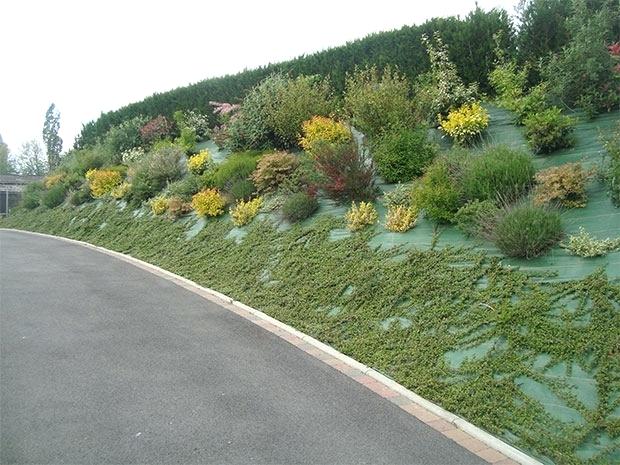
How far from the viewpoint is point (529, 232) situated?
A: 19.5 feet

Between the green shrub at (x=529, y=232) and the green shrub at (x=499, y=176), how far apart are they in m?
0.71

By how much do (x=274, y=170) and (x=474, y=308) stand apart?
6123 mm

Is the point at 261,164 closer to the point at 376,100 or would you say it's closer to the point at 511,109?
the point at 376,100

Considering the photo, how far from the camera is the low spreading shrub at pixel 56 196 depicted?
19.7m

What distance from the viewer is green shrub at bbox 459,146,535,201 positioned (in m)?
6.90

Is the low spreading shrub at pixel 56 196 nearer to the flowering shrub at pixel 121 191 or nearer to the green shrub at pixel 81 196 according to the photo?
the green shrub at pixel 81 196

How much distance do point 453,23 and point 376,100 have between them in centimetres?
298

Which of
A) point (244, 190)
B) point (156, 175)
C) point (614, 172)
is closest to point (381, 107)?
point (244, 190)

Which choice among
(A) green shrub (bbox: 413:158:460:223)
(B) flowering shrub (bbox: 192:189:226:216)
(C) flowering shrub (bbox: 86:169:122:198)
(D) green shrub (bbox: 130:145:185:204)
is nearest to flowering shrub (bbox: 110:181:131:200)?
(C) flowering shrub (bbox: 86:169:122:198)

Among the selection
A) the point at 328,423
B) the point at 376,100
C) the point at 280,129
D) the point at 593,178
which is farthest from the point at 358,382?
the point at 280,129

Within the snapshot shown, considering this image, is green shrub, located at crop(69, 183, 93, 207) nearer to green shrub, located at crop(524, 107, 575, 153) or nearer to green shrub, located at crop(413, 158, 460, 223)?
green shrub, located at crop(413, 158, 460, 223)

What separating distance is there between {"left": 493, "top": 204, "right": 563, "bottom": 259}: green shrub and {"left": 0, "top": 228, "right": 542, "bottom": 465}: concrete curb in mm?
2084

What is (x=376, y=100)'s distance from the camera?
9906mm

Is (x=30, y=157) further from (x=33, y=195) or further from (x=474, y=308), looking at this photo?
(x=474, y=308)
